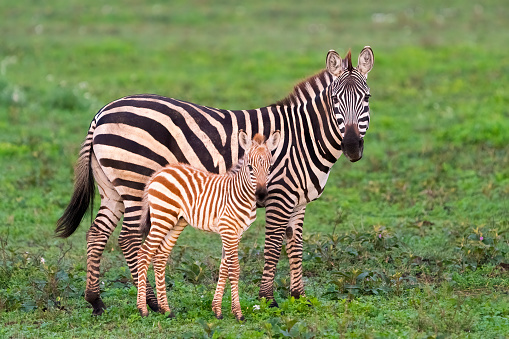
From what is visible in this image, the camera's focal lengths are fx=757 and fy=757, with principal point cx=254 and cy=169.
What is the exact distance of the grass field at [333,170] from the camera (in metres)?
6.98

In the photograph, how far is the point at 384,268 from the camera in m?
8.53

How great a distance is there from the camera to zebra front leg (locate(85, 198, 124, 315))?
23.9 ft

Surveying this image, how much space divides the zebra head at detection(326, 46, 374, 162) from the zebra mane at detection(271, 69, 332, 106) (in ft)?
1.18

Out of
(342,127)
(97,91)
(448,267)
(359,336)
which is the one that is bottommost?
(359,336)

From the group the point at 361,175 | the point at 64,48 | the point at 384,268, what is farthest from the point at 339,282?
the point at 64,48

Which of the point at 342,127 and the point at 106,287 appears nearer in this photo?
the point at 342,127

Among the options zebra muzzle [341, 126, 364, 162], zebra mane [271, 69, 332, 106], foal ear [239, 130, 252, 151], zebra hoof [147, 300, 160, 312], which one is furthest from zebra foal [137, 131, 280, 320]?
zebra mane [271, 69, 332, 106]

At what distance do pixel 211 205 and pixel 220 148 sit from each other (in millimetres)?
773

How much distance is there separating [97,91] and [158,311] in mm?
11567

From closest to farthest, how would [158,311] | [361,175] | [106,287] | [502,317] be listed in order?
1. [502,317]
2. [158,311]
3. [106,287]
4. [361,175]

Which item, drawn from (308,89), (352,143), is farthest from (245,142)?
(308,89)

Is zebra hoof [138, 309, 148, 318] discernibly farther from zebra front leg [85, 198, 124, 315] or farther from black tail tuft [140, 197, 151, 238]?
black tail tuft [140, 197, 151, 238]

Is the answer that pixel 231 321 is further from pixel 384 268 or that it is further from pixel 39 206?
pixel 39 206

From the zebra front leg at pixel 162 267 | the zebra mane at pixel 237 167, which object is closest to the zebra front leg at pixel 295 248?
the zebra mane at pixel 237 167
